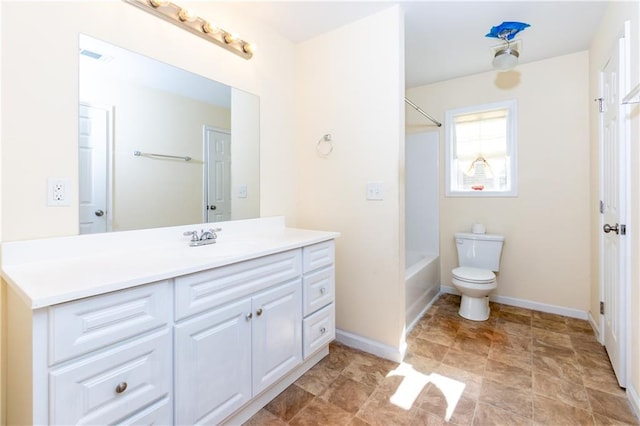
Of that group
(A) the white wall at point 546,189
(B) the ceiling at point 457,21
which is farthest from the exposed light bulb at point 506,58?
(A) the white wall at point 546,189

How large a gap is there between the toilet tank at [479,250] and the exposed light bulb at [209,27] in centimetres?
267

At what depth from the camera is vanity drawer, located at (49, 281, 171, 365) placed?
0.82 meters

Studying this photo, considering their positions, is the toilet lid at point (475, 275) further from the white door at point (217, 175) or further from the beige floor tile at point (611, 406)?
the white door at point (217, 175)

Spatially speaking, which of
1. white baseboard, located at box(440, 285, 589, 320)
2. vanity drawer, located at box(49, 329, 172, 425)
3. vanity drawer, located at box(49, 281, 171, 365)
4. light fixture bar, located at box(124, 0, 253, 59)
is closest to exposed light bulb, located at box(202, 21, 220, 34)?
light fixture bar, located at box(124, 0, 253, 59)

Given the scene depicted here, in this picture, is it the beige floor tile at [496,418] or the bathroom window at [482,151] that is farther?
the bathroom window at [482,151]

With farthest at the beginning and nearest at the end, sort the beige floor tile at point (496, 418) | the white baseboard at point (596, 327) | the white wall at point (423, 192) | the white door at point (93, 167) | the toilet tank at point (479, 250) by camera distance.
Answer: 1. the white wall at point (423, 192)
2. the toilet tank at point (479, 250)
3. the white baseboard at point (596, 327)
4. the beige floor tile at point (496, 418)
5. the white door at point (93, 167)

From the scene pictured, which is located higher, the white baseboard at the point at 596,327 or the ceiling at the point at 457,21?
the ceiling at the point at 457,21

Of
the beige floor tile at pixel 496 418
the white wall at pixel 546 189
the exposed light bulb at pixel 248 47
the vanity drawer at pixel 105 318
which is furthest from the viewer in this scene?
the white wall at pixel 546 189

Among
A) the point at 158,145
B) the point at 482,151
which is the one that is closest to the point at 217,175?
the point at 158,145

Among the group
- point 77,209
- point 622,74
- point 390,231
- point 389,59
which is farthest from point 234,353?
point 622,74

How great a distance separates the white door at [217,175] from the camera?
1.79m

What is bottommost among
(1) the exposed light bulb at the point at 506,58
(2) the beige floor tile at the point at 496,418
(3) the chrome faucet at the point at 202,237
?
(2) the beige floor tile at the point at 496,418

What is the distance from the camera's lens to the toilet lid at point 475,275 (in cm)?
245

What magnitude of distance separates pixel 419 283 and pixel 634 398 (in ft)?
4.54
